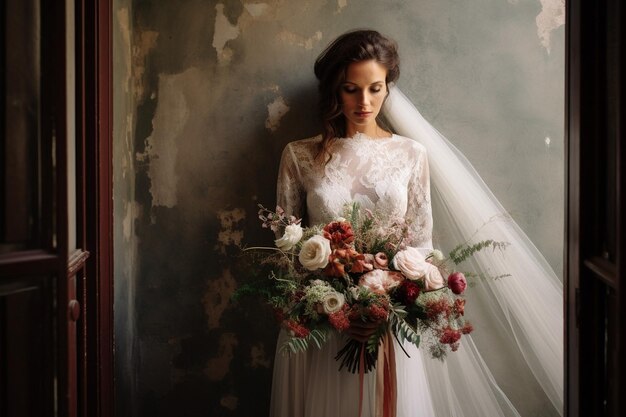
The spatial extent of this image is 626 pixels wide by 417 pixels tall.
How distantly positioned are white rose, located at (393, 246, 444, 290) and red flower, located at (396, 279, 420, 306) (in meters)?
0.03

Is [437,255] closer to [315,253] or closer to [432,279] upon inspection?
[432,279]

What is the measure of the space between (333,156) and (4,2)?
5.67ft

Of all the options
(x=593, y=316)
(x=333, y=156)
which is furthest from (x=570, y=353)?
(x=333, y=156)

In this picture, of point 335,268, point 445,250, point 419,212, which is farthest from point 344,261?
point 445,250

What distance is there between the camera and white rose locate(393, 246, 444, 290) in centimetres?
222

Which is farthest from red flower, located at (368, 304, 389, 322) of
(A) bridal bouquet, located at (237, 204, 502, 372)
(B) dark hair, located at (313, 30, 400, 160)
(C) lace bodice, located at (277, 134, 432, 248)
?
(B) dark hair, located at (313, 30, 400, 160)

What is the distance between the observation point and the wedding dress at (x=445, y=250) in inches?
108

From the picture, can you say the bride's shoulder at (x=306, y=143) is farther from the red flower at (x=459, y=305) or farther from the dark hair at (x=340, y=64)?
the red flower at (x=459, y=305)

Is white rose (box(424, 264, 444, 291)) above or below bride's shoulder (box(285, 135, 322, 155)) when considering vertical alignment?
below

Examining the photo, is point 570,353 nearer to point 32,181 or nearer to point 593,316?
point 593,316

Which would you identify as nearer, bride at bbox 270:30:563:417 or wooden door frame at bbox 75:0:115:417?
wooden door frame at bbox 75:0:115:417

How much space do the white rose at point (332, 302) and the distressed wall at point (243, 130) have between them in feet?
3.32

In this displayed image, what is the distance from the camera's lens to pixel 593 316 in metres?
1.57

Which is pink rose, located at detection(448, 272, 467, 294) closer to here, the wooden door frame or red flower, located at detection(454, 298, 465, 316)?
red flower, located at detection(454, 298, 465, 316)
